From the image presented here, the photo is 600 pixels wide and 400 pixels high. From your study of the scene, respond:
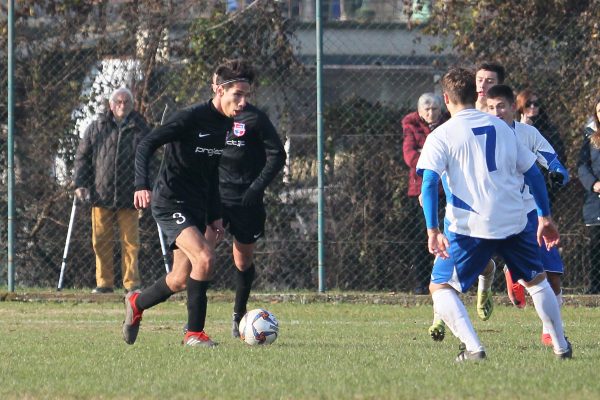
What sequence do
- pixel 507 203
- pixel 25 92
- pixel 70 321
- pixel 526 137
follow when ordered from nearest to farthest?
pixel 507 203
pixel 526 137
pixel 70 321
pixel 25 92

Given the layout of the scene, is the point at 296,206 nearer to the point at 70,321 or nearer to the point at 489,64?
the point at 70,321

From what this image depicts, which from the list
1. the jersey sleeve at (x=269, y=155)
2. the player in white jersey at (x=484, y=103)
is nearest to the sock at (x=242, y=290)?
the jersey sleeve at (x=269, y=155)

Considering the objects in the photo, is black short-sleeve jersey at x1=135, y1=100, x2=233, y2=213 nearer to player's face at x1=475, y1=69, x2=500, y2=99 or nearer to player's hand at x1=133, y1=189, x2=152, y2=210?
player's hand at x1=133, y1=189, x2=152, y2=210

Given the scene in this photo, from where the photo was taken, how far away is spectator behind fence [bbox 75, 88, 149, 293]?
1416 centimetres

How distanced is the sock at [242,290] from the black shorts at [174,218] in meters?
1.10

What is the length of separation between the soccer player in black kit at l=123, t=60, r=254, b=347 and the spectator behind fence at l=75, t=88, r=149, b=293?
456cm

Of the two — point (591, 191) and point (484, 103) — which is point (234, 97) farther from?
point (591, 191)

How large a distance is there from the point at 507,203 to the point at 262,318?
2272 mm

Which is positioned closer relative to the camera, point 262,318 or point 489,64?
point 262,318

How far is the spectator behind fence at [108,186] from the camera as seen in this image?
1416 cm

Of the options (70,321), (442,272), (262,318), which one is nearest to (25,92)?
(70,321)

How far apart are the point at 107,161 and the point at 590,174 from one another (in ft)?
15.7

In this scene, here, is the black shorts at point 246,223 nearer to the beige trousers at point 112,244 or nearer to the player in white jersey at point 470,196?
the player in white jersey at point 470,196

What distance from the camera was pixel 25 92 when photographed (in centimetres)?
1480
